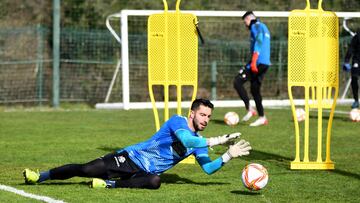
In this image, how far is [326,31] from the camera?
12031mm

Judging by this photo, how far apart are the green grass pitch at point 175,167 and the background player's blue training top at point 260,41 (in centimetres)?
133

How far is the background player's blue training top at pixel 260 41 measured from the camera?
17984 mm

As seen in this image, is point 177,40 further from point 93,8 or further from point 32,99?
point 93,8

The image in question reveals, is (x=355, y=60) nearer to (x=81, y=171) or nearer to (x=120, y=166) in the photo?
(x=120, y=166)

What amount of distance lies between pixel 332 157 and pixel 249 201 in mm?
4300

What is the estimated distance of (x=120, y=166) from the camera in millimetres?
10227

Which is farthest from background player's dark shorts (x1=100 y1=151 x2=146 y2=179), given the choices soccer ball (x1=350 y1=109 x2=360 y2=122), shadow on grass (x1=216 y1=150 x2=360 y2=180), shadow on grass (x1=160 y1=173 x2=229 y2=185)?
soccer ball (x1=350 y1=109 x2=360 y2=122)

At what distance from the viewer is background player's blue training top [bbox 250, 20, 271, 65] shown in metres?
18.0

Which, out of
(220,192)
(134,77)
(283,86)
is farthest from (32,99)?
(220,192)

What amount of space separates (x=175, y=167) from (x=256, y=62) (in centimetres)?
642

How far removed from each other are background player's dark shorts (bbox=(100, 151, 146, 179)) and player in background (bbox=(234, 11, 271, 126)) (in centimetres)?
795

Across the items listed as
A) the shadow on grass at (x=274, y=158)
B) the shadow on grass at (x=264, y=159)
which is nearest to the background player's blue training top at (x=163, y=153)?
the shadow on grass at (x=264, y=159)

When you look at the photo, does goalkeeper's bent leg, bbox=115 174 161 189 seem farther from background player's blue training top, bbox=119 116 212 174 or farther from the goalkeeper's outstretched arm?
the goalkeeper's outstretched arm

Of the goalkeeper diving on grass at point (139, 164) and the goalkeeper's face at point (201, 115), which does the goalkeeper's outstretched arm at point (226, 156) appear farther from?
the goalkeeper's face at point (201, 115)
